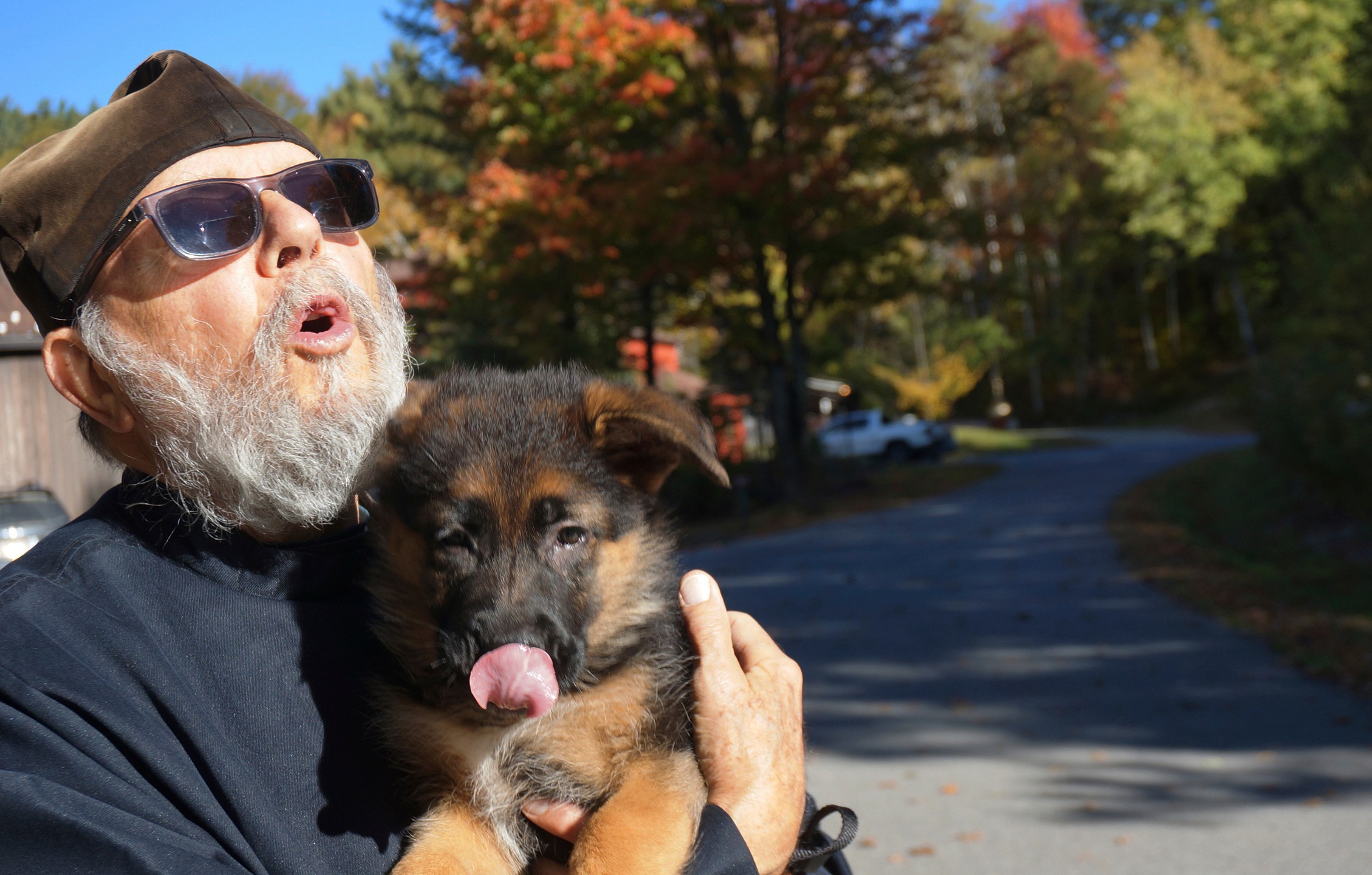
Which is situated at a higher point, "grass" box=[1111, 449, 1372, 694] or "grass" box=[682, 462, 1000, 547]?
"grass" box=[682, 462, 1000, 547]

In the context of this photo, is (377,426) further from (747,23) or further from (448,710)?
(747,23)

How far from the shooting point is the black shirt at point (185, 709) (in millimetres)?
1726

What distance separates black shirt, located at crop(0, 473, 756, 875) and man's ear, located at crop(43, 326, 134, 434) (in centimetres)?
19

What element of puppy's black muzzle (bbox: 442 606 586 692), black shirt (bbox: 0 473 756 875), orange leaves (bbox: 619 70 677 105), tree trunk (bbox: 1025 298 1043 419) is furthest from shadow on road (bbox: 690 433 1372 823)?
tree trunk (bbox: 1025 298 1043 419)

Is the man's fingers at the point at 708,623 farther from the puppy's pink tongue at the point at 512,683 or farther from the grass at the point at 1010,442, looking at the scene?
the grass at the point at 1010,442

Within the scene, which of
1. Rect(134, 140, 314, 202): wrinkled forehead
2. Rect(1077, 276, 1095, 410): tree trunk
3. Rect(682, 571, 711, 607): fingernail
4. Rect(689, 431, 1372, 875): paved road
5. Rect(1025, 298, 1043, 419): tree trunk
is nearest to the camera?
Rect(134, 140, 314, 202): wrinkled forehead

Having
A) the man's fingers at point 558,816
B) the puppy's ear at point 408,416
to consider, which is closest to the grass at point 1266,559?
the man's fingers at point 558,816

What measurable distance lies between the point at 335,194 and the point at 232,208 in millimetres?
298

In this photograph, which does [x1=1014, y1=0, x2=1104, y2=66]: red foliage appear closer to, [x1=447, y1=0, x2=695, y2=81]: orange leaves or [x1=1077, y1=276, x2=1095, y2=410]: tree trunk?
[x1=1077, y1=276, x2=1095, y2=410]: tree trunk

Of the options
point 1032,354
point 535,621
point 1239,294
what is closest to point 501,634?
point 535,621

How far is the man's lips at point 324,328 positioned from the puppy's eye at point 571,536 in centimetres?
62

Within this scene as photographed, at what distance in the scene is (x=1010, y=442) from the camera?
4128 centimetres

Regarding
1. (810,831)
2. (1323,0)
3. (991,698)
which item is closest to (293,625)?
(810,831)

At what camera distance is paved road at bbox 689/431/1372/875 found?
662 centimetres
